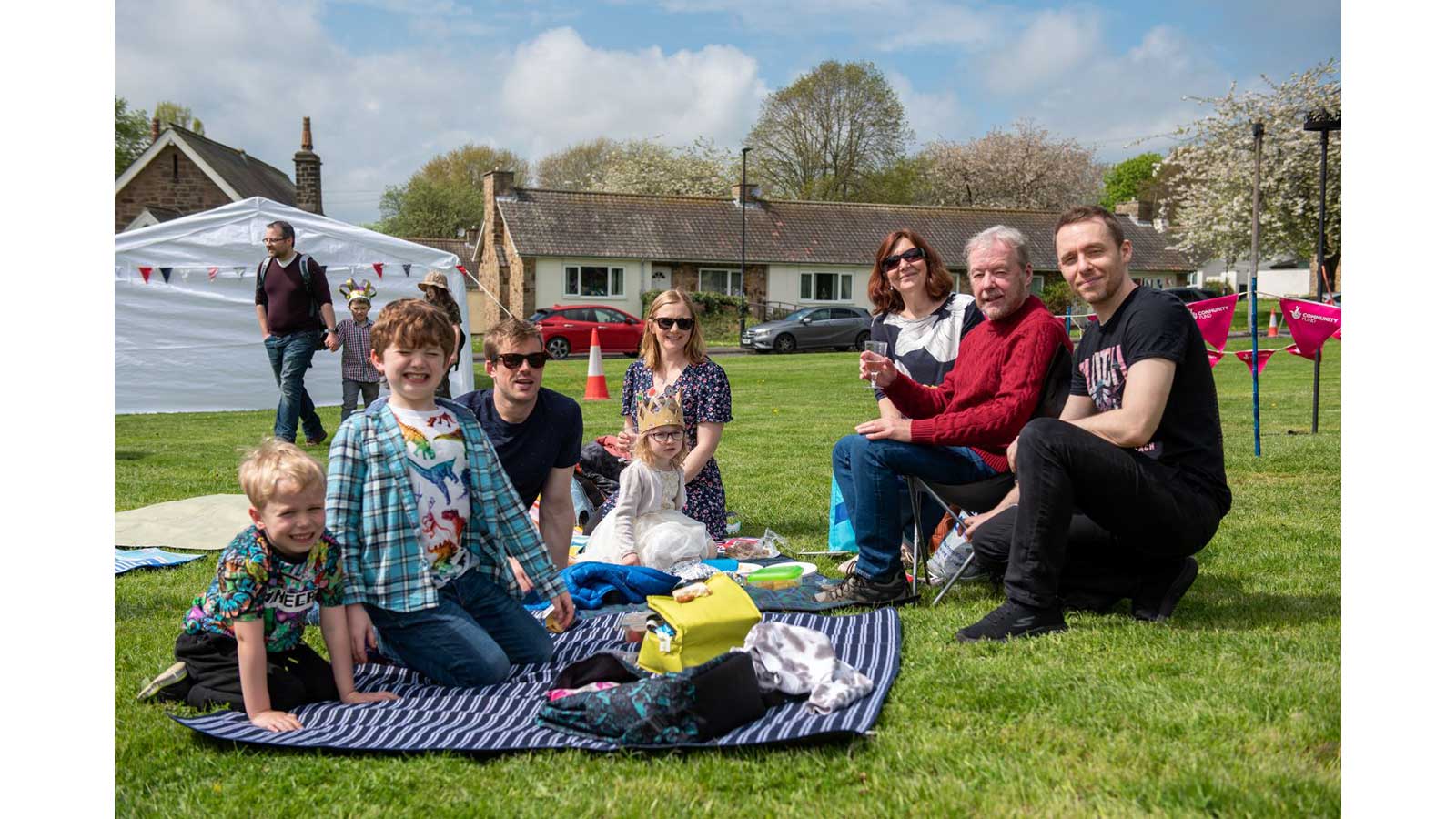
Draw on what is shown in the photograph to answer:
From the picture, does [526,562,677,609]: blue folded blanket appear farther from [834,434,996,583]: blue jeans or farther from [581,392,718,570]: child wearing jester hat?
[834,434,996,583]: blue jeans

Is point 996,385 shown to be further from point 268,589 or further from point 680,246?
point 680,246

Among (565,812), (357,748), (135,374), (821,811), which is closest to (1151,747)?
(821,811)

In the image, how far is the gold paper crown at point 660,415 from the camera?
534cm

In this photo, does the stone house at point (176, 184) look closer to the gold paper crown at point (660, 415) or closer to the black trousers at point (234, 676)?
the gold paper crown at point (660, 415)

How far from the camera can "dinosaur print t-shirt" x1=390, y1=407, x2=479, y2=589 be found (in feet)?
12.0

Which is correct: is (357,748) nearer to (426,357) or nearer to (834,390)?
(426,357)

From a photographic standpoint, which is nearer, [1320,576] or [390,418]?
[390,418]

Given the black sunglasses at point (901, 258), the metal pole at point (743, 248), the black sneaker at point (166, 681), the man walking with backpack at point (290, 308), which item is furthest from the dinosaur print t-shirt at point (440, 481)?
the metal pole at point (743, 248)

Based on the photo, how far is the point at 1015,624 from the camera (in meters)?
3.94

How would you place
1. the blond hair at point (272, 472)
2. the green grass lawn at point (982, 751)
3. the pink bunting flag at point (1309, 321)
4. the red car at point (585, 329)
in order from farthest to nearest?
the red car at point (585, 329), the pink bunting flag at point (1309, 321), the blond hair at point (272, 472), the green grass lawn at point (982, 751)

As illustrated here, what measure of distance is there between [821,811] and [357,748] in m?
1.31

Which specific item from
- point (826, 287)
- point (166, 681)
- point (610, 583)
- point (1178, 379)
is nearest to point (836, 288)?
point (826, 287)

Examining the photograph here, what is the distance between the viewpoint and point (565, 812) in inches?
104

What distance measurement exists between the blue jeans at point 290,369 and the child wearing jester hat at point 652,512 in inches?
208
